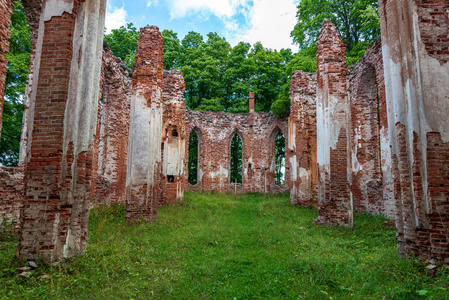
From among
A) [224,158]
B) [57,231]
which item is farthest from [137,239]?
[224,158]

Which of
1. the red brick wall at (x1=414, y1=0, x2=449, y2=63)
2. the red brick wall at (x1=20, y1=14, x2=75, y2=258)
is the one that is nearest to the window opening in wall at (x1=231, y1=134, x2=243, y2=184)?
the red brick wall at (x1=414, y1=0, x2=449, y2=63)

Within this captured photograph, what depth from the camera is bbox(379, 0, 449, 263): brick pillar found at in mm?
4539

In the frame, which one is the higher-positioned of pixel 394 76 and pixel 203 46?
pixel 203 46

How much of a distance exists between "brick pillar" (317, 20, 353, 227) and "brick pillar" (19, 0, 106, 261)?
713 centimetres

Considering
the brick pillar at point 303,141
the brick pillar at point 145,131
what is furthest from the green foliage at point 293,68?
the brick pillar at point 145,131

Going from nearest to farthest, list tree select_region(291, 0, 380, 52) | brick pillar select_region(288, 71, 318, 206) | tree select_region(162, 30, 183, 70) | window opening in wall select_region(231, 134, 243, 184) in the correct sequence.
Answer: brick pillar select_region(288, 71, 318, 206) → tree select_region(291, 0, 380, 52) → window opening in wall select_region(231, 134, 243, 184) → tree select_region(162, 30, 183, 70)

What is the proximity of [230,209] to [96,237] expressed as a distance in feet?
23.6

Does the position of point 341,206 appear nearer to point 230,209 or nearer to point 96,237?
point 230,209

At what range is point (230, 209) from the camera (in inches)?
496

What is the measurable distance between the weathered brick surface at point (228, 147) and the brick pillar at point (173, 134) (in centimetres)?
631

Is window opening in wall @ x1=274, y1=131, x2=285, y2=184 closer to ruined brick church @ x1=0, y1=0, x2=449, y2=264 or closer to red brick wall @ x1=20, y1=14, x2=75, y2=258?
ruined brick church @ x1=0, y1=0, x2=449, y2=264

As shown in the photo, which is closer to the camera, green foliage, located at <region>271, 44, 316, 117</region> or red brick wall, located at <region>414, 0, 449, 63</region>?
red brick wall, located at <region>414, 0, 449, 63</region>

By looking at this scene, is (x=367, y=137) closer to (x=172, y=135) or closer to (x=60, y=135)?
(x=172, y=135)

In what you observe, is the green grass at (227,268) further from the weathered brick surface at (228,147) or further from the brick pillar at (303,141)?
the weathered brick surface at (228,147)
